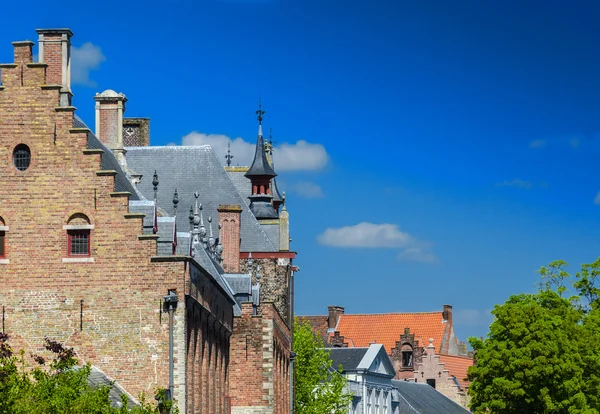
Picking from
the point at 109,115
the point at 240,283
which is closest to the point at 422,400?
the point at 240,283

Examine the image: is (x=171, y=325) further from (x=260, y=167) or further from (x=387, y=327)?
(x=387, y=327)

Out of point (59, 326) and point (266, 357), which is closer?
point (59, 326)

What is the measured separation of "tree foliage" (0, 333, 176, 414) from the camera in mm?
27188

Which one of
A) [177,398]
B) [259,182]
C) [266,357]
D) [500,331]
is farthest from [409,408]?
[177,398]

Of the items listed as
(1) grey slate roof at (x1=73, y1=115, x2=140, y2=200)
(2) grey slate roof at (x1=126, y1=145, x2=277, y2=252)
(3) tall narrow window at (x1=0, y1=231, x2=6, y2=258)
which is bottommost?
(3) tall narrow window at (x1=0, y1=231, x2=6, y2=258)

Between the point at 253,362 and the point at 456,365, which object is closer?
the point at 253,362

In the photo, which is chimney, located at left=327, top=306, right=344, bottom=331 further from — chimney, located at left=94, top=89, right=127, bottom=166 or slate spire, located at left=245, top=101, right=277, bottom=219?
chimney, located at left=94, top=89, right=127, bottom=166

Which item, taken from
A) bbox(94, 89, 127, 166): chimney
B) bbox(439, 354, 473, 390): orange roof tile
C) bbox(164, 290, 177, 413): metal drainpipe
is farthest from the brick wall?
bbox(439, 354, 473, 390): orange roof tile

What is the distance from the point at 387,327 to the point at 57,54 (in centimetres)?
8628

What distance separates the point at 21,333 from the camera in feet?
123

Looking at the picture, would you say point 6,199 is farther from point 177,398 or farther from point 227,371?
point 227,371

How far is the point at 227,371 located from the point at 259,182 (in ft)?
71.2

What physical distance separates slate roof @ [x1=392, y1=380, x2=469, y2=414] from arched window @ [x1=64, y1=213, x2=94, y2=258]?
62.3 metres

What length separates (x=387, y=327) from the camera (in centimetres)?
12519
